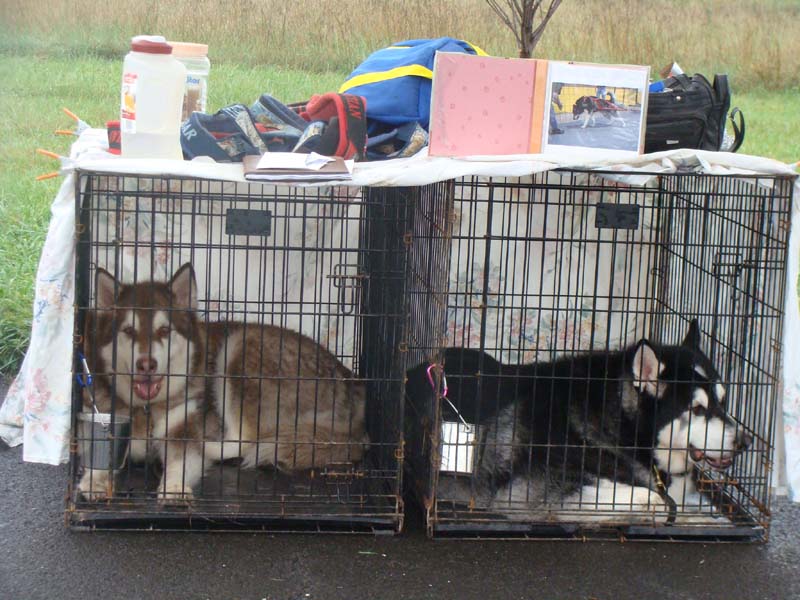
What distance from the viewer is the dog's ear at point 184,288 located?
3.99m

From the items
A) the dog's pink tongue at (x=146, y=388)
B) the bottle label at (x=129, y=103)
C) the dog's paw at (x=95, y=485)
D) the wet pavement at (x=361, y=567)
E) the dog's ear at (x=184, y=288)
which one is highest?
the bottle label at (x=129, y=103)

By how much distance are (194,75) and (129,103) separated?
2.30ft

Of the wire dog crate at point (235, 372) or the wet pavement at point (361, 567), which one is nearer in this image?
the wet pavement at point (361, 567)

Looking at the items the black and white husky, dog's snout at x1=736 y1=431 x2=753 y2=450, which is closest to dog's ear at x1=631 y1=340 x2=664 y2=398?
the black and white husky

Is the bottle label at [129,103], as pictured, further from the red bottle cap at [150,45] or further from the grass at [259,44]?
the grass at [259,44]

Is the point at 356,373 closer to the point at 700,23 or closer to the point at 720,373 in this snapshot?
the point at 720,373

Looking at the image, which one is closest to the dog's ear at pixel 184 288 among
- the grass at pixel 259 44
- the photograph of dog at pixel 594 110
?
the photograph of dog at pixel 594 110

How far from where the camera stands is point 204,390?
411cm

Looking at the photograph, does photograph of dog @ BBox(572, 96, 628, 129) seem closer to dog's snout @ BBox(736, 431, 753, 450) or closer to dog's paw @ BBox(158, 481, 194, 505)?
Result: dog's snout @ BBox(736, 431, 753, 450)

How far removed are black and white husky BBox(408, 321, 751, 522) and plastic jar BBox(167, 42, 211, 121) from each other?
60.1 inches

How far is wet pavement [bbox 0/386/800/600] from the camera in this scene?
10.9ft

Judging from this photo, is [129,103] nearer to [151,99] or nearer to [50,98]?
[151,99]

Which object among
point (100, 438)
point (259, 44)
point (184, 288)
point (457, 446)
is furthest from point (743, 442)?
point (259, 44)

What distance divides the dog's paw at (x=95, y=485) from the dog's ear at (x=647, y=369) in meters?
2.13
